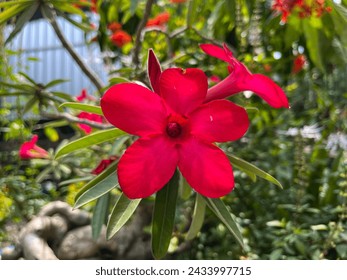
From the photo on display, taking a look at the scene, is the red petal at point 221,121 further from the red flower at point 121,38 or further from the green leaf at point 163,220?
the red flower at point 121,38

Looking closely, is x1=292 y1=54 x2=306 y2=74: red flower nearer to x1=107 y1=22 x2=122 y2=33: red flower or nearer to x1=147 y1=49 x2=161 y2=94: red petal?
x1=107 y1=22 x2=122 y2=33: red flower

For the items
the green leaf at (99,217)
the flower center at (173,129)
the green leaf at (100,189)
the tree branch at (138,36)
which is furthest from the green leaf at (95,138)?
the tree branch at (138,36)

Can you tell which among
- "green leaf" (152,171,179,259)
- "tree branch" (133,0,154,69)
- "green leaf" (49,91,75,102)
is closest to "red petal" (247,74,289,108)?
"green leaf" (152,171,179,259)

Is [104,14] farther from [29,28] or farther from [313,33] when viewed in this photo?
[29,28]

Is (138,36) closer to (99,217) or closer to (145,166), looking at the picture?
(99,217)

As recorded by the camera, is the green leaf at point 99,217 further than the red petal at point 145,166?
Yes

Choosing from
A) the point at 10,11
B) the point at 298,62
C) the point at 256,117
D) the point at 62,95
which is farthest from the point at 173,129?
the point at 298,62
